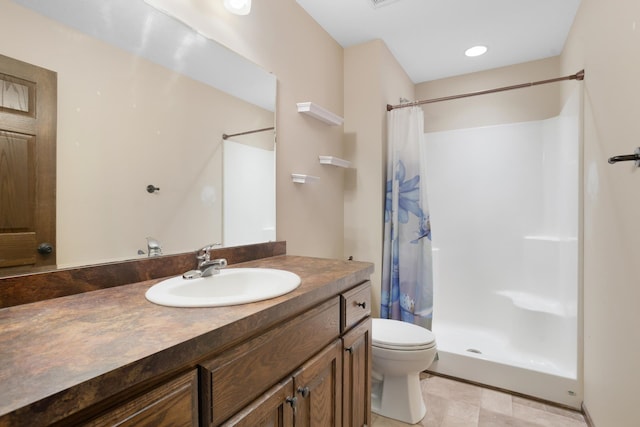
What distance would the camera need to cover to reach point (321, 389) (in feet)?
3.54

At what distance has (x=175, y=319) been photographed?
2.33 ft

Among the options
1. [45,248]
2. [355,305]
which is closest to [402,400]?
[355,305]

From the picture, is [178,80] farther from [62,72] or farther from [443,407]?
[443,407]

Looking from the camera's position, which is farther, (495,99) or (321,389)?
(495,99)

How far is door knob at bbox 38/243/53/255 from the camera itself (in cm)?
89

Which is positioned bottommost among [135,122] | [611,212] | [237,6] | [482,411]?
[482,411]

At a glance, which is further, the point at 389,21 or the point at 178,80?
the point at 389,21

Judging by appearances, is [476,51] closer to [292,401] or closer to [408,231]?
[408,231]

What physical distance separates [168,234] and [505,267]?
2644 millimetres

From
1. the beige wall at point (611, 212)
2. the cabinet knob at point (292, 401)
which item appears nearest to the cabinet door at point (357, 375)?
the cabinet knob at point (292, 401)

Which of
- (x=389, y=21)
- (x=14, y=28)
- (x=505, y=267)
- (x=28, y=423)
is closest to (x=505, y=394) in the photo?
(x=505, y=267)

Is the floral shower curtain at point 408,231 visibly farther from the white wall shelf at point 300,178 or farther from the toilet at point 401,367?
the white wall shelf at point 300,178

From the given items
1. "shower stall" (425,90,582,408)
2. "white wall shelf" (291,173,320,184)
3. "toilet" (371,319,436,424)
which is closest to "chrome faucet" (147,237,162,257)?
"white wall shelf" (291,173,320,184)

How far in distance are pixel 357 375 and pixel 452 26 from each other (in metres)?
2.24
